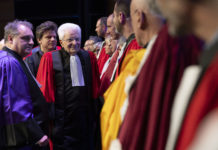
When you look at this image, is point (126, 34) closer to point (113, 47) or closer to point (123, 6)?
point (123, 6)

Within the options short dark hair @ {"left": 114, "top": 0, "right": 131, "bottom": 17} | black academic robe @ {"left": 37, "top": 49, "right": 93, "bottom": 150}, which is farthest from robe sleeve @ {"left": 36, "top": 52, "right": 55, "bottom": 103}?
short dark hair @ {"left": 114, "top": 0, "right": 131, "bottom": 17}

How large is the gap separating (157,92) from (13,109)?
2279mm

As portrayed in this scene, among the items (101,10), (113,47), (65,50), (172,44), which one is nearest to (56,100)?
(65,50)

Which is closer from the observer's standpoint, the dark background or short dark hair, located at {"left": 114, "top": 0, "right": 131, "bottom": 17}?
short dark hair, located at {"left": 114, "top": 0, "right": 131, "bottom": 17}

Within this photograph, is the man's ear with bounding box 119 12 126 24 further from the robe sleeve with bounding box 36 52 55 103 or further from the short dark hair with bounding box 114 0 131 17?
the robe sleeve with bounding box 36 52 55 103

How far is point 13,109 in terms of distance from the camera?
3.18 metres

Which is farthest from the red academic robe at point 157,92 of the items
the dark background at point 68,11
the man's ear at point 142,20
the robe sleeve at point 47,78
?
the dark background at point 68,11

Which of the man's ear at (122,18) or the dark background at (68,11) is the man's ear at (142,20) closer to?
the man's ear at (122,18)

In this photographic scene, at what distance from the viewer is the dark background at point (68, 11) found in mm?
7926

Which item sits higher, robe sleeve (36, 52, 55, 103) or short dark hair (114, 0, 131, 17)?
short dark hair (114, 0, 131, 17)

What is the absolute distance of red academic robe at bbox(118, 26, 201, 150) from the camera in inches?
44.4

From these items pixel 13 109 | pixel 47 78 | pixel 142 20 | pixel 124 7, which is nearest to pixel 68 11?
pixel 47 78

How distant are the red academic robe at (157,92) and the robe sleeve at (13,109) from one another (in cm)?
215

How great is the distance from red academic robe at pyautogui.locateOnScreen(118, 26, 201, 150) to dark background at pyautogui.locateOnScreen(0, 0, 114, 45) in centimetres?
671
